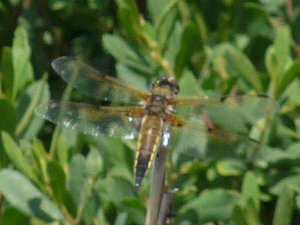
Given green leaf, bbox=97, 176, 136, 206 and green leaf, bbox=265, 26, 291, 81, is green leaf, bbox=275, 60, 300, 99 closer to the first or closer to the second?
green leaf, bbox=265, 26, 291, 81

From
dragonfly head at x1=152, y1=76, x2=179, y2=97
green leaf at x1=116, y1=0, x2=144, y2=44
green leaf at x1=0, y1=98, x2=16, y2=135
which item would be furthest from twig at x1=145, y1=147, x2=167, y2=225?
green leaf at x1=116, y1=0, x2=144, y2=44

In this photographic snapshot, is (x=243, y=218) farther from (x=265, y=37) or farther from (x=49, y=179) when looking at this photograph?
(x=265, y=37)

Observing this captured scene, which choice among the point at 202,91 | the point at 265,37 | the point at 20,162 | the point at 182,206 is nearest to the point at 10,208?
the point at 20,162

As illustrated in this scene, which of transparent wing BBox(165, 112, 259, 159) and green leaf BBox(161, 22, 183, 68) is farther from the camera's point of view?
green leaf BBox(161, 22, 183, 68)

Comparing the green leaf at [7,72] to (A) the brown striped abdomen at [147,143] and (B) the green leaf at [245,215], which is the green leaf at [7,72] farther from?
(B) the green leaf at [245,215]

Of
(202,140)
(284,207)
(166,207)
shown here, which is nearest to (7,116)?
(202,140)

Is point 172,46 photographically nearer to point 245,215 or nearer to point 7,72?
point 7,72
